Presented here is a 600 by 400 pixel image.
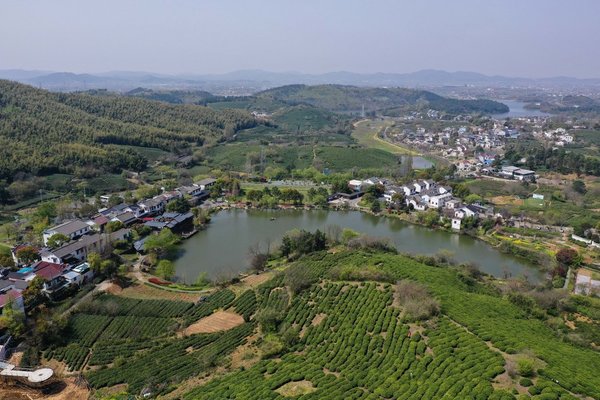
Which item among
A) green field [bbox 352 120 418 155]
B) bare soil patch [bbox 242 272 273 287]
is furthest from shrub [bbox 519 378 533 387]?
green field [bbox 352 120 418 155]

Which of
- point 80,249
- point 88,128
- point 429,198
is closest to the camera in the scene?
point 80,249

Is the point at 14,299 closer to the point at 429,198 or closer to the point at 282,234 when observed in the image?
the point at 282,234

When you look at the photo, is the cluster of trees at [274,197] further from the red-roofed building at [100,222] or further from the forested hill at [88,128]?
the forested hill at [88,128]

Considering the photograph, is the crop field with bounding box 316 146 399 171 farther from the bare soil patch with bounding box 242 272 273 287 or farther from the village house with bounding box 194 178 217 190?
the bare soil patch with bounding box 242 272 273 287

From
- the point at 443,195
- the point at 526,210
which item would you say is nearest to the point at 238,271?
the point at 443,195

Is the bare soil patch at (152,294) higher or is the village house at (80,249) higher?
the village house at (80,249)

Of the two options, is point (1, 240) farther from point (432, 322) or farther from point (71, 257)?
point (432, 322)

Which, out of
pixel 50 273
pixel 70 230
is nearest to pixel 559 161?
pixel 70 230

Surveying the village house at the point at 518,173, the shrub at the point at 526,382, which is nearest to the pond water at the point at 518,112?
the village house at the point at 518,173
